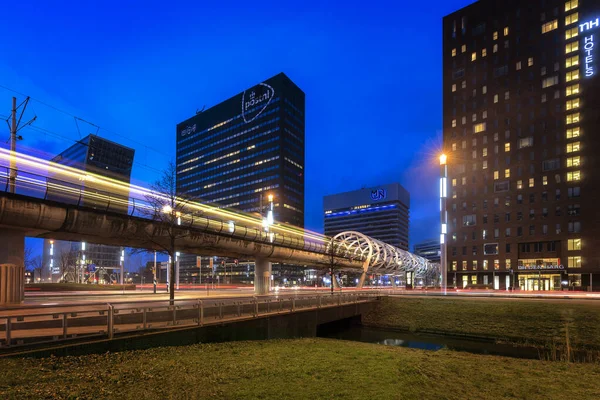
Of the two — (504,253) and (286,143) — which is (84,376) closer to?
(504,253)

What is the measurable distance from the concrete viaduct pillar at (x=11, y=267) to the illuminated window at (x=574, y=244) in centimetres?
8235

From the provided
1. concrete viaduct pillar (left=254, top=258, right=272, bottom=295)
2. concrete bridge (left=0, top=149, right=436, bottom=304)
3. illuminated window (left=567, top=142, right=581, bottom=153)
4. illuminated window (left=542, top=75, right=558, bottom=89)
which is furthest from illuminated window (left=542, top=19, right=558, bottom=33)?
concrete viaduct pillar (left=254, top=258, right=272, bottom=295)

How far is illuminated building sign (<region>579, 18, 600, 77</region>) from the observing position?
244 ft

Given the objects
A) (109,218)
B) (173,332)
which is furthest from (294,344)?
(109,218)

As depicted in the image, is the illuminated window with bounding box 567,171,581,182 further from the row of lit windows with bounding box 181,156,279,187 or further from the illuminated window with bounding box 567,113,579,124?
the row of lit windows with bounding box 181,156,279,187

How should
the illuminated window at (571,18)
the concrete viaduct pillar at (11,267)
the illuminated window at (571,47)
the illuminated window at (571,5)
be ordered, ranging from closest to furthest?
the concrete viaduct pillar at (11,267), the illuminated window at (571,47), the illuminated window at (571,18), the illuminated window at (571,5)

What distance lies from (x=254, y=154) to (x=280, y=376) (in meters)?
154

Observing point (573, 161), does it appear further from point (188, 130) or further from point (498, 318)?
point (188, 130)

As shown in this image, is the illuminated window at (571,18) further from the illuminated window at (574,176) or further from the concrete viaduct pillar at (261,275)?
the concrete viaduct pillar at (261,275)

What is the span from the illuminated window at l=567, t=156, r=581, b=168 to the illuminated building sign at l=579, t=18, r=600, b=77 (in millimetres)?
15597

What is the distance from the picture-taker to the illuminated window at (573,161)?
243 feet

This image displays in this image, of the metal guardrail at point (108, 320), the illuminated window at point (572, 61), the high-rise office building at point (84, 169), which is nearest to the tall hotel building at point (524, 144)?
the illuminated window at point (572, 61)

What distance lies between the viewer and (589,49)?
74750mm

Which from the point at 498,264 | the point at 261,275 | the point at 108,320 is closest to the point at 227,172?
the point at 498,264
